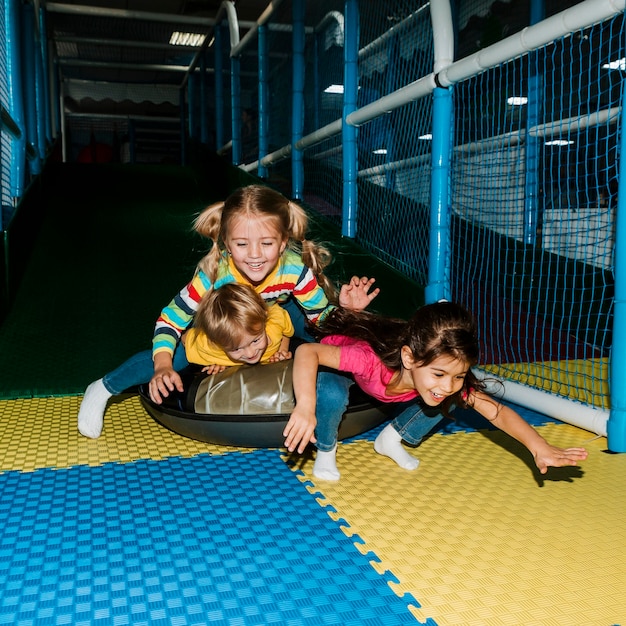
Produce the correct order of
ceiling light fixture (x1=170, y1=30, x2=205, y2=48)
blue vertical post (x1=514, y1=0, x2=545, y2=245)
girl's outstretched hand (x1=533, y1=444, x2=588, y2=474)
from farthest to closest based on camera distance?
ceiling light fixture (x1=170, y1=30, x2=205, y2=48)
blue vertical post (x1=514, y1=0, x2=545, y2=245)
girl's outstretched hand (x1=533, y1=444, x2=588, y2=474)

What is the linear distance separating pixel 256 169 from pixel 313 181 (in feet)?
4.15

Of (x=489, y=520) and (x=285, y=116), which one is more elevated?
(x=285, y=116)

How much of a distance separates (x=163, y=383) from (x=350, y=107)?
2.10m

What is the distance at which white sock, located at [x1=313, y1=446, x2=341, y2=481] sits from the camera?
1.49 metres

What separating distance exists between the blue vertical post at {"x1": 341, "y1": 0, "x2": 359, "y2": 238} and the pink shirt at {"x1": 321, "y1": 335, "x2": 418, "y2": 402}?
1.80m

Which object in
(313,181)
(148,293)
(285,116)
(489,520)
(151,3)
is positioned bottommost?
(489,520)

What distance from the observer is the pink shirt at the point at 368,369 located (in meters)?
1.49

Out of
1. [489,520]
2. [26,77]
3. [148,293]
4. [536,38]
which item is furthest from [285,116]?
[489,520]

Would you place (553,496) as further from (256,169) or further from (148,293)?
(256,169)

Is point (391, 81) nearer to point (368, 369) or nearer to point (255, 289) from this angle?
point (255, 289)

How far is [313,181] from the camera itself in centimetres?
400

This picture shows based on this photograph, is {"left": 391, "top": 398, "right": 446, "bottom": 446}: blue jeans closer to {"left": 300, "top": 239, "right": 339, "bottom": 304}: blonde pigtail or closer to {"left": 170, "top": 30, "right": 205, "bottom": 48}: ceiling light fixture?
{"left": 300, "top": 239, "right": 339, "bottom": 304}: blonde pigtail

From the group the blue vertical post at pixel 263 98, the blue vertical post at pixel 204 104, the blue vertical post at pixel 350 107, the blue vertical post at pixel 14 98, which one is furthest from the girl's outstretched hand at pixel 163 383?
the blue vertical post at pixel 204 104

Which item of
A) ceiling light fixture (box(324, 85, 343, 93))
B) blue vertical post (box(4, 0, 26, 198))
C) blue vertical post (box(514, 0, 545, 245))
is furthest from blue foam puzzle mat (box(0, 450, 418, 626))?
ceiling light fixture (box(324, 85, 343, 93))
